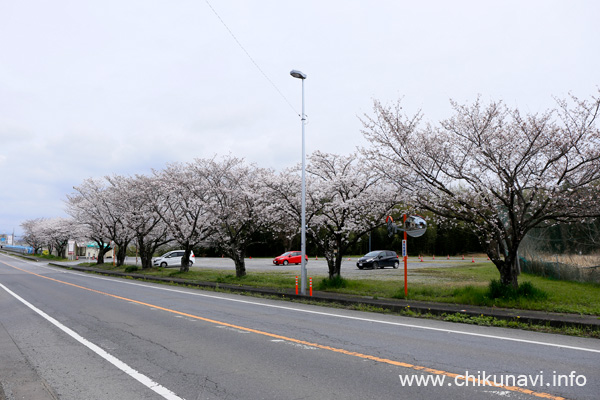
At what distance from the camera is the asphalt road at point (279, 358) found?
493cm

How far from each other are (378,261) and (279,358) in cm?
2703

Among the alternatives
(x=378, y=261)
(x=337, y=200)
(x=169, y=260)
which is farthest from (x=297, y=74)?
(x=169, y=260)

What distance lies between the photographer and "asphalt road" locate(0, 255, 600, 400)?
194 inches

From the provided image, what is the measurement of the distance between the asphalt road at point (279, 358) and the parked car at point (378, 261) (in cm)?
2153

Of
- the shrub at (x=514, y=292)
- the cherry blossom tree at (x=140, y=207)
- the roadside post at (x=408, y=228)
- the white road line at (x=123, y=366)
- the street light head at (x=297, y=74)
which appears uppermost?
the street light head at (x=297, y=74)

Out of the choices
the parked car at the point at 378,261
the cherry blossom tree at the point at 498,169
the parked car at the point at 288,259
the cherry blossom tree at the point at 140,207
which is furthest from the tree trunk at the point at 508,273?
the parked car at the point at 288,259

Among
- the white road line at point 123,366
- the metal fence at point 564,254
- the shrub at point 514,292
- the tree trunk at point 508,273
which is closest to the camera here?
the white road line at point 123,366

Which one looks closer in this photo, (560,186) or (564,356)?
(564,356)

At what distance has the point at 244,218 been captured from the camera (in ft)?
73.8

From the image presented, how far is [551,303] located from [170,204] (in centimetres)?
2550

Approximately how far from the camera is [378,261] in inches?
1278

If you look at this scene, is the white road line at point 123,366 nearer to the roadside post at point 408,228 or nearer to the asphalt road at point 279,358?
the asphalt road at point 279,358

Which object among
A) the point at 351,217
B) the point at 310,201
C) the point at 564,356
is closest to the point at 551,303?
the point at 564,356

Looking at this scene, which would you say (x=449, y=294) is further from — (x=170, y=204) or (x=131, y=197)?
(x=131, y=197)
